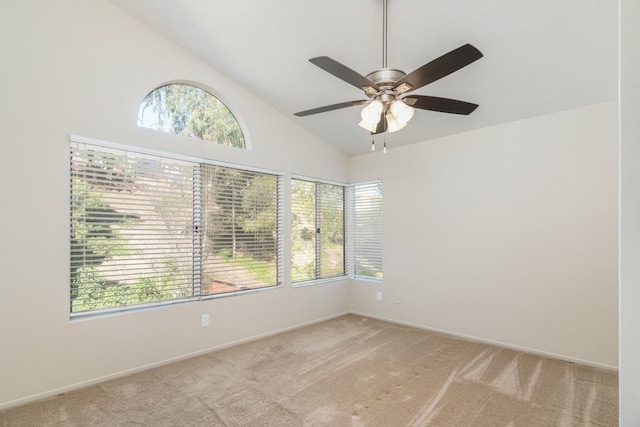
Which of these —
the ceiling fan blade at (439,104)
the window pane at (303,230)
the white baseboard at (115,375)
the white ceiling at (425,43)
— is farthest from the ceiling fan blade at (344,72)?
the white baseboard at (115,375)

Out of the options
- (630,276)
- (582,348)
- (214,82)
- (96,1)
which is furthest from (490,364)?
(96,1)

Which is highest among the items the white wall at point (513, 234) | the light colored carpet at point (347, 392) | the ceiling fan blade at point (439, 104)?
the ceiling fan blade at point (439, 104)

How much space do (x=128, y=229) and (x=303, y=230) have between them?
7.39 feet

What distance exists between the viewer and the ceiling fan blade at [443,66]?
171cm

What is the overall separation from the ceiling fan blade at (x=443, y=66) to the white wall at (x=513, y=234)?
2156mm

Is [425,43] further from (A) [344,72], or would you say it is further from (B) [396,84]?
(A) [344,72]

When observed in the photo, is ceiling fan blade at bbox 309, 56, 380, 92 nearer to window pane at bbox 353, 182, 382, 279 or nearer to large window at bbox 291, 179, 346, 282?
large window at bbox 291, 179, 346, 282

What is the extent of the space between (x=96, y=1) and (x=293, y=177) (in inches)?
104

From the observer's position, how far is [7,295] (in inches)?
93.1

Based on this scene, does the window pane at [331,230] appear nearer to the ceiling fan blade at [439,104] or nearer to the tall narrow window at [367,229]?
the tall narrow window at [367,229]

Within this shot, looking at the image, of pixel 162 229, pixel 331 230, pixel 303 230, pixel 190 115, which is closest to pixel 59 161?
pixel 162 229

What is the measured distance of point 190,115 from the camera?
136 inches

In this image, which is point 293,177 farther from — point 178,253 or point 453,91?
point 453,91

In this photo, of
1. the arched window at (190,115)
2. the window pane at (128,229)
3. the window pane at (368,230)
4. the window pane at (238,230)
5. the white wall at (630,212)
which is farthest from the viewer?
the window pane at (368,230)
